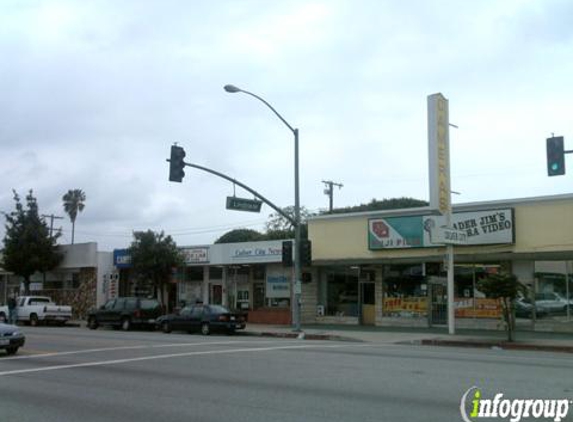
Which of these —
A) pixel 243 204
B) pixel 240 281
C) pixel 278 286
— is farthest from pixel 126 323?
pixel 243 204

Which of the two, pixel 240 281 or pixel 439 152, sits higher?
pixel 439 152

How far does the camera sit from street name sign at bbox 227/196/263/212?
2700 centimetres

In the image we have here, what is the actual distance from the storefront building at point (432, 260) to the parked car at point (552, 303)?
42 mm

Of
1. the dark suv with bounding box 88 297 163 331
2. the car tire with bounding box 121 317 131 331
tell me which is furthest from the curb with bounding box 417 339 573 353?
the car tire with bounding box 121 317 131 331

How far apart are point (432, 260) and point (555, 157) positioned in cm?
1051

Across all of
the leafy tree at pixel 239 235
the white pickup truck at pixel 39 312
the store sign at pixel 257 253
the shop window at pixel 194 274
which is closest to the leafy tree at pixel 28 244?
the white pickup truck at pixel 39 312

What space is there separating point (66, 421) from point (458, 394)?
5.66m

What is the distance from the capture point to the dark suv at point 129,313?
108 ft

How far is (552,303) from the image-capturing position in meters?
26.7

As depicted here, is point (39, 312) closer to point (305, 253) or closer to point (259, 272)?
point (259, 272)

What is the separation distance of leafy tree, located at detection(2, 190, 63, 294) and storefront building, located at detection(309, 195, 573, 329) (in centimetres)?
2011

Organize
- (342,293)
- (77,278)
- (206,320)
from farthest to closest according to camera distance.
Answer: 1. (77,278)
2. (342,293)
3. (206,320)

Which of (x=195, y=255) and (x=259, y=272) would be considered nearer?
(x=259, y=272)

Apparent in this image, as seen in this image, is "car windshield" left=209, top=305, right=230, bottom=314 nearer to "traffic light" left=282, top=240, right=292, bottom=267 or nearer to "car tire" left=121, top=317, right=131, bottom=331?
"traffic light" left=282, top=240, right=292, bottom=267
